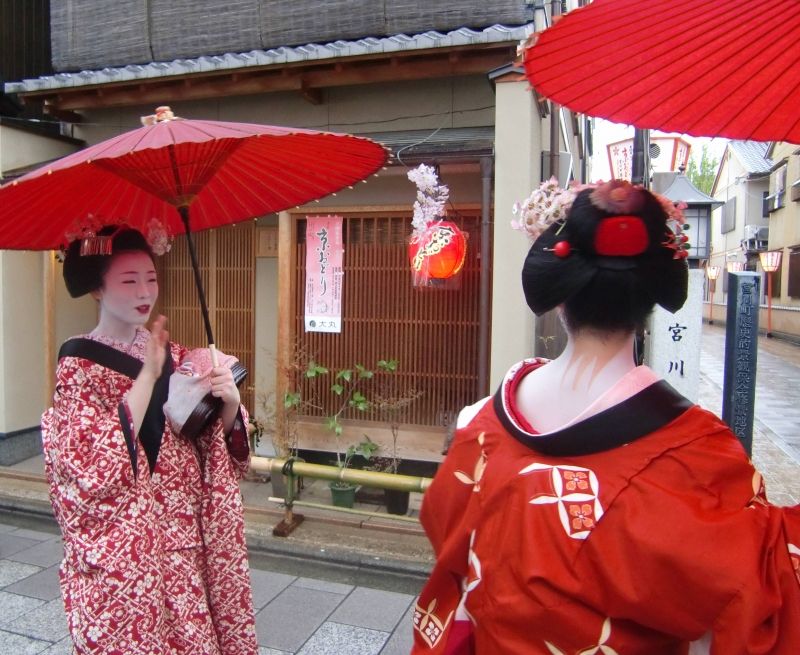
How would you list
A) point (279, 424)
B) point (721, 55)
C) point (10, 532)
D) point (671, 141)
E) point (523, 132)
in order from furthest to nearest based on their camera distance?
point (671, 141)
point (279, 424)
point (10, 532)
point (523, 132)
point (721, 55)

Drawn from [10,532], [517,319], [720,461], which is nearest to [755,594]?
[720,461]

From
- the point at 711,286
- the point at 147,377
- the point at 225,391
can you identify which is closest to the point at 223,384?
the point at 225,391

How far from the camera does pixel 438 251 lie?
205 inches

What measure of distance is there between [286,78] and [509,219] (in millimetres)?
2828

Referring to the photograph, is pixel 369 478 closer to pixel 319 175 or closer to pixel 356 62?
pixel 319 175

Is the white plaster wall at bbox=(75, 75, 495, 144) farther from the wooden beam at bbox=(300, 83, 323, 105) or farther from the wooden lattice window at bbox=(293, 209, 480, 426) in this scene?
the wooden lattice window at bbox=(293, 209, 480, 426)

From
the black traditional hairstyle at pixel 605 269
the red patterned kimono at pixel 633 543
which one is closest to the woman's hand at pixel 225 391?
the red patterned kimono at pixel 633 543

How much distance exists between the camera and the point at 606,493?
4.42 feet

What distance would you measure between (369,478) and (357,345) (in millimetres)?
1883

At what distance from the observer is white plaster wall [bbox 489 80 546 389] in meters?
5.44

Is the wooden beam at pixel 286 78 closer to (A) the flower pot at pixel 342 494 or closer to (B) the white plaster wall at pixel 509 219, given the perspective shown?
(B) the white plaster wall at pixel 509 219

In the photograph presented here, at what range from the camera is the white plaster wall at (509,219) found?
17.9 feet

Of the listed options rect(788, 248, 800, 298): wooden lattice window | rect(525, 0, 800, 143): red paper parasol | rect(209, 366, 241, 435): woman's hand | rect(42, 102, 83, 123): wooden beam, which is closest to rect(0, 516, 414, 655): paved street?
rect(209, 366, 241, 435): woman's hand

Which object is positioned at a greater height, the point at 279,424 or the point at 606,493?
the point at 606,493
